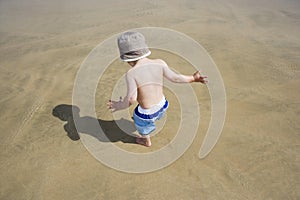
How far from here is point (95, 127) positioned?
4031 mm

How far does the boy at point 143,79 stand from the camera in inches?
118

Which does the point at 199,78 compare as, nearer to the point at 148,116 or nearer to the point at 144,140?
the point at 148,116

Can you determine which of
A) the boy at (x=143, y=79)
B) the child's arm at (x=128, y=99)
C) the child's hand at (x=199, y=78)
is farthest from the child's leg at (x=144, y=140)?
the child's hand at (x=199, y=78)

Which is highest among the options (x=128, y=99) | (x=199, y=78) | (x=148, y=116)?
(x=199, y=78)

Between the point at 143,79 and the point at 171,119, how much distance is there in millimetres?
1152

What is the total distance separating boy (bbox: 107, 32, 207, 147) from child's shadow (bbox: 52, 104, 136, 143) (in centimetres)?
51

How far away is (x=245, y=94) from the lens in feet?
15.0

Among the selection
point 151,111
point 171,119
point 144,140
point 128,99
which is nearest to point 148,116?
point 151,111

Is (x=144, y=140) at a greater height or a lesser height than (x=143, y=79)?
lesser

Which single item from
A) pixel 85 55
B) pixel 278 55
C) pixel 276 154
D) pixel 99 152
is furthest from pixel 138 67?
pixel 278 55

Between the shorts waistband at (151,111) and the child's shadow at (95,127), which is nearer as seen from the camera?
the shorts waistband at (151,111)

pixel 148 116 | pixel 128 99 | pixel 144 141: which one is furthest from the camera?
pixel 144 141

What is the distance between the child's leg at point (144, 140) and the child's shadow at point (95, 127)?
0.09 meters

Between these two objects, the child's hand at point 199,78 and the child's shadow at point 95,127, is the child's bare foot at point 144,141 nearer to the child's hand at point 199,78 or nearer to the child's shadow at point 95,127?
the child's shadow at point 95,127
